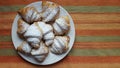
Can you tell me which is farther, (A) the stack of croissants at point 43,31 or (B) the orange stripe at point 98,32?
(B) the orange stripe at point 98,32

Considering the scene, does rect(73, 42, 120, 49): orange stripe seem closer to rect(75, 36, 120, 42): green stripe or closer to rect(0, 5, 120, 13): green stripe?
rect(75, 36, 120, 42): green stripe

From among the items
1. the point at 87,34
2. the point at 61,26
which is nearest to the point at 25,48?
the point at 61,26

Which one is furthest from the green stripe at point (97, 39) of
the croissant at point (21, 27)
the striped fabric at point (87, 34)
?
the croissant at point (21, 27)

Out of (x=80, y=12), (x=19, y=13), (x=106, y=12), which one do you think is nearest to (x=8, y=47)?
(x=19, y=13)

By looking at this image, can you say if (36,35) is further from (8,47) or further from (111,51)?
(111,51)

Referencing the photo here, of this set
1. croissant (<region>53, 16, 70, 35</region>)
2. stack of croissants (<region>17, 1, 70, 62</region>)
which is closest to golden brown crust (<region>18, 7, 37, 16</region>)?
stack of croissants (<region>17, 1, 70, 62</region>)

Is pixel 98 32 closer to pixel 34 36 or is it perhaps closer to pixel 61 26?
pixel 61 26

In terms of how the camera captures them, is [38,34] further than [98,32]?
No

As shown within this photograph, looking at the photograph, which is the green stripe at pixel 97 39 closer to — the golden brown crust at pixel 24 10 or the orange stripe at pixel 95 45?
the orange stripe at pixel 95 45
